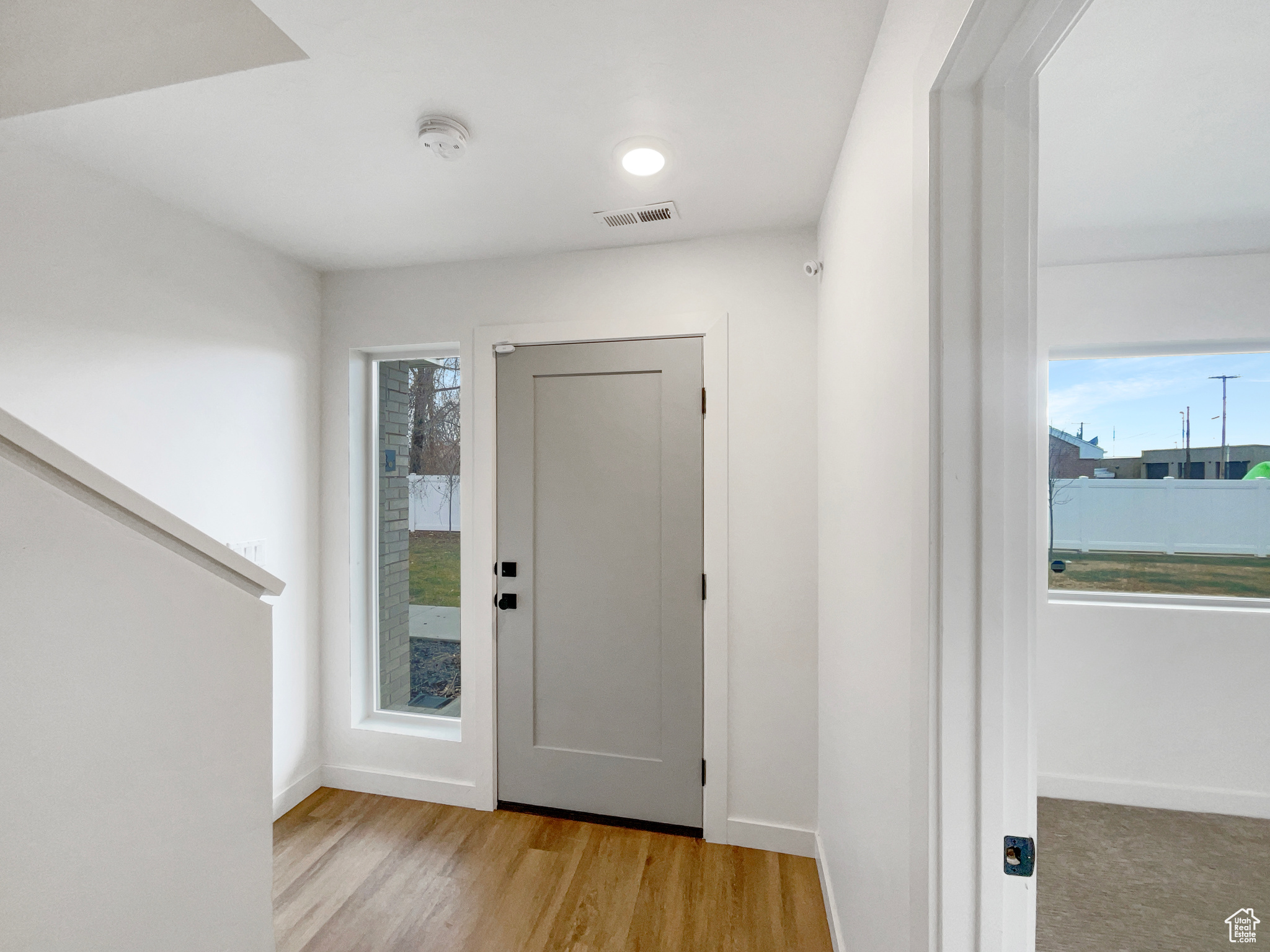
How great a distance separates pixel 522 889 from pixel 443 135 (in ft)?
7.96

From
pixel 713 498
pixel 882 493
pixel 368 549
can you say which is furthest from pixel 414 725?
pixel 882 493

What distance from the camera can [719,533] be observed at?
214 cm

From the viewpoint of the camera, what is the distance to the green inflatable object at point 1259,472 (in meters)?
2.29

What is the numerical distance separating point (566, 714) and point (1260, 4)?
2.80 meters

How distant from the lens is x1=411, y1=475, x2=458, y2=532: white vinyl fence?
8.29ft

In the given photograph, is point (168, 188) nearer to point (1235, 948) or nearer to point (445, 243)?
point (445, 243)

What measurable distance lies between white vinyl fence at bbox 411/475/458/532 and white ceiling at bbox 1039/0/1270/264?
2.49m

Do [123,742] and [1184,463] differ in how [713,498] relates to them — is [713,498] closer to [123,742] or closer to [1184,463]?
[123,742]

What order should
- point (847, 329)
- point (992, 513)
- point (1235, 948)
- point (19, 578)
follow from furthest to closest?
point (1235, 948) < point (847, 329) < point (992, 513) < point (19, 578)

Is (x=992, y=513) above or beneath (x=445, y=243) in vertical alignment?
beneath

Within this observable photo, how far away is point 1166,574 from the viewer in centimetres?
241

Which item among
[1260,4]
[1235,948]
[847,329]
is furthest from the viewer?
[1235,948]

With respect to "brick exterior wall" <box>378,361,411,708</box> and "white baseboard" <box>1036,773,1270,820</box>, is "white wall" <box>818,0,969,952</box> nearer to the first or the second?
"white baseboard" <box>1036,773,1270,820</box>

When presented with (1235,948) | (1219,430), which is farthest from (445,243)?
(1235,948)
